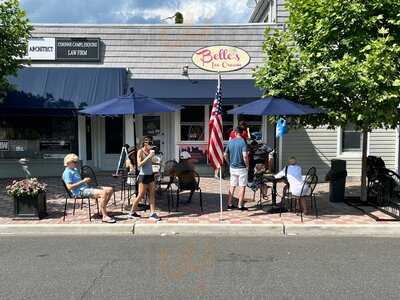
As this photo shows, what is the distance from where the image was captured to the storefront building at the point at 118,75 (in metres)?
14.0

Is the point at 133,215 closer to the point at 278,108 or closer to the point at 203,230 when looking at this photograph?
the point at 203,230

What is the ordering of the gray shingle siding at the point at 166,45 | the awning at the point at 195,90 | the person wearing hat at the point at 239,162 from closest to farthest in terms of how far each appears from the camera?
the person wearing hat at the point at 239,162
the awning at the point at 195,90
the gray shingle siding at the point at 166,45

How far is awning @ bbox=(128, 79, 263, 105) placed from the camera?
13.4m

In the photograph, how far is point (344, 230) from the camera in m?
7.99

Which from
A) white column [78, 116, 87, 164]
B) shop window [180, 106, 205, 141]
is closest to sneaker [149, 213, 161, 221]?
shop window [180, 106, 205, 141]

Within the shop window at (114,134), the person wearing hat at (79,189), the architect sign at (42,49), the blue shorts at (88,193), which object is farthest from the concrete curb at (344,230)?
the architect sign at (42,49)

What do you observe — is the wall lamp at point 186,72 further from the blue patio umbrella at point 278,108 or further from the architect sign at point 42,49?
the blue patio umbrella at point 278,108

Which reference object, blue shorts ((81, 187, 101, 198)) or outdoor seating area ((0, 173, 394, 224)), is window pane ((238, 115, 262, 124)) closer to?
outdoor seating area ((0, 173, 394, 224))

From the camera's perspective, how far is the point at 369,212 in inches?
367

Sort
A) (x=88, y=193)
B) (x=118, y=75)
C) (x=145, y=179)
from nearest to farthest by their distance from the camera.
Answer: (x=88, y=193) < (x=145, y=179) < (x=118, y=75)

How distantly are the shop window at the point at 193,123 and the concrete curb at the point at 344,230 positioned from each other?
265 inches

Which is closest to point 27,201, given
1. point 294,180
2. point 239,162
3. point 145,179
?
point 145,179

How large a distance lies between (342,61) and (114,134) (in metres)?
8.34
